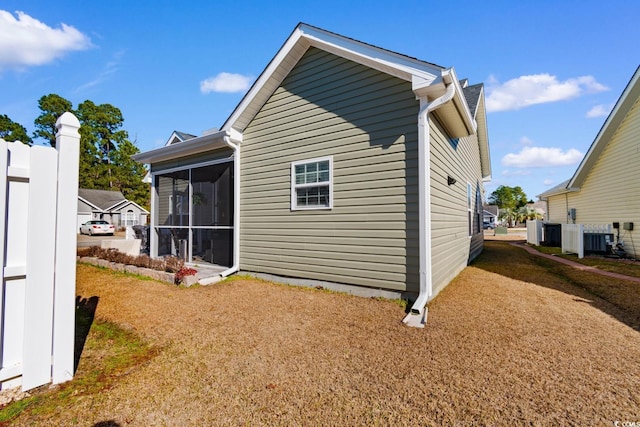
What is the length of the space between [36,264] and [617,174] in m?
16.1

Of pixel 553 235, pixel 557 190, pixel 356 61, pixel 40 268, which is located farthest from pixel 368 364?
pixel 557 190

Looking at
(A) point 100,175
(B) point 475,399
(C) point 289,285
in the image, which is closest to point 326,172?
(C) point 289,285

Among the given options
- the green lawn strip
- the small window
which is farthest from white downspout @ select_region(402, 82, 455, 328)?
the green lawn strip

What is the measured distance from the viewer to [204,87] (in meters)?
19.7

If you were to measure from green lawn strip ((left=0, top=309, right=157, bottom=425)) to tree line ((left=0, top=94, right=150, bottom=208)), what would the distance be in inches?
1746

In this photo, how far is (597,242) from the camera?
11.6 metres

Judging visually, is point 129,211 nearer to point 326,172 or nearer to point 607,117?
point 326,172

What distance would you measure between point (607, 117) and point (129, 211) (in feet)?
139

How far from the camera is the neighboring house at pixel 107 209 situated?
31.6 metres

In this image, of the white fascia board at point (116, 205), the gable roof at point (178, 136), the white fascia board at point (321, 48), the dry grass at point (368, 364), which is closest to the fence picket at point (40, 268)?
the dry grass at point (368, 364)

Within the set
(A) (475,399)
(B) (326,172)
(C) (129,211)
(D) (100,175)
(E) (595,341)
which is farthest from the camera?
(D) (100,175)

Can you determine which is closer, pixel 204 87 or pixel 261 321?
pixel 261 321

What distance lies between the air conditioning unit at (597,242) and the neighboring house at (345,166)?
7479 mm

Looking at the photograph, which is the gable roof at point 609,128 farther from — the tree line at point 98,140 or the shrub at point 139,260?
the tree line at point 98,140
